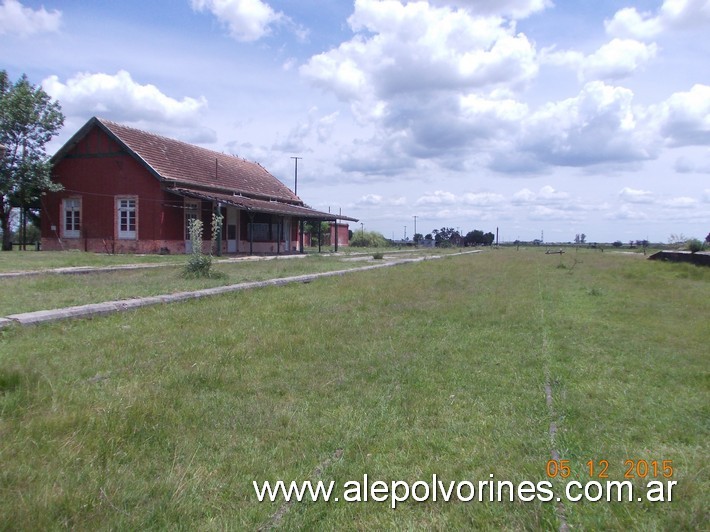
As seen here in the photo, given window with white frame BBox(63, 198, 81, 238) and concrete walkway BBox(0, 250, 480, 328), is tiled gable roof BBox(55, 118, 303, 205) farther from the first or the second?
concrete walkway BBox(0, 250, 480, 328)

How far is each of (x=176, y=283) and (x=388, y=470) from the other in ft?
31.3

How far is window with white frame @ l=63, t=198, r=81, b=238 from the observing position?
27625mm

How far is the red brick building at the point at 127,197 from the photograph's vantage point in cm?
2581

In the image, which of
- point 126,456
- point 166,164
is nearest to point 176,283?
point 126,456

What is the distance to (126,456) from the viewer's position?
335 centimetres

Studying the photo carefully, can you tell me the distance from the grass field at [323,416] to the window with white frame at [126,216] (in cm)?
2000

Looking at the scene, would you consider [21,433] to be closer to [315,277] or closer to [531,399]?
[531,399]

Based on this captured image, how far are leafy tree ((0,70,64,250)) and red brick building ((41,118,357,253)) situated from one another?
1.13 meters

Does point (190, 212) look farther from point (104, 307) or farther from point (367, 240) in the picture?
point (367, 240)

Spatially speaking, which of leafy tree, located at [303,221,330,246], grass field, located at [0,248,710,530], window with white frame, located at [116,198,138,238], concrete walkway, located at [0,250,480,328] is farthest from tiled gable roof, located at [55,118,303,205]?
grass field, located at [0,248,710,530]

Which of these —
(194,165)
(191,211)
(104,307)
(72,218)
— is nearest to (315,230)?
(194,165)

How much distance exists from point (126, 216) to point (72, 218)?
3.71m

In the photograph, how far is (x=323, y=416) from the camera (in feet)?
14.0


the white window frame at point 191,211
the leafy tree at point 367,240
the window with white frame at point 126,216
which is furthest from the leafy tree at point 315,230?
the window with white frame at point 126,216
